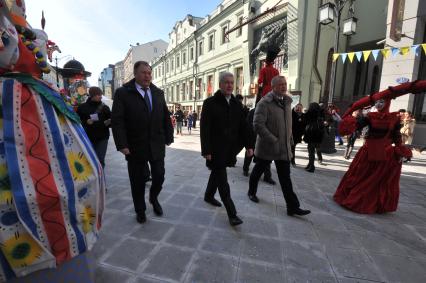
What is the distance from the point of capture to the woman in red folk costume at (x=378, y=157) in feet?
11.4

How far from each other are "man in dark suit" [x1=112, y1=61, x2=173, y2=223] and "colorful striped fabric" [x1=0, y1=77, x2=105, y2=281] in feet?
4.42

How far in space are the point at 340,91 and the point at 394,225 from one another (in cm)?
1640

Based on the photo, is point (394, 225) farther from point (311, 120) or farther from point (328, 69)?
point (328, 69)

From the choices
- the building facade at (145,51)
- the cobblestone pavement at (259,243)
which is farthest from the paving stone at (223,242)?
the building facade at (145,51)

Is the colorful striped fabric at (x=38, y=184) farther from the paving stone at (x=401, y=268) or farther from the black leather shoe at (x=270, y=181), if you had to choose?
the black leather shoe at (x=270, y=181)

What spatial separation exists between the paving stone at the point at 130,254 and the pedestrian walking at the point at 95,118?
1.83 metres

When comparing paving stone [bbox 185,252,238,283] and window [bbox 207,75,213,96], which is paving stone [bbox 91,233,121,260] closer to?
paving stone [bbox 185,252,238,283]

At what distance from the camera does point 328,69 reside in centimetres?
1614

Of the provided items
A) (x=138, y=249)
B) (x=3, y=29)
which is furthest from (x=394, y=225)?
(x=3, y=29)

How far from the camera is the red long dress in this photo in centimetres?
348

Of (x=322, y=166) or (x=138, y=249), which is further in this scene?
(x=322, y=166)

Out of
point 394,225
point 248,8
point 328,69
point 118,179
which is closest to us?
point 394,225

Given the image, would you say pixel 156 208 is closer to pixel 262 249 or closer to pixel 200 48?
pixel 262 249

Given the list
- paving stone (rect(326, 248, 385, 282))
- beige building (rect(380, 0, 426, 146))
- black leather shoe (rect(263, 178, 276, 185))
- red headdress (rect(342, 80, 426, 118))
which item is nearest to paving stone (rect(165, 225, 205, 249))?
paving stone (rect(326, 248, 385, 282))
